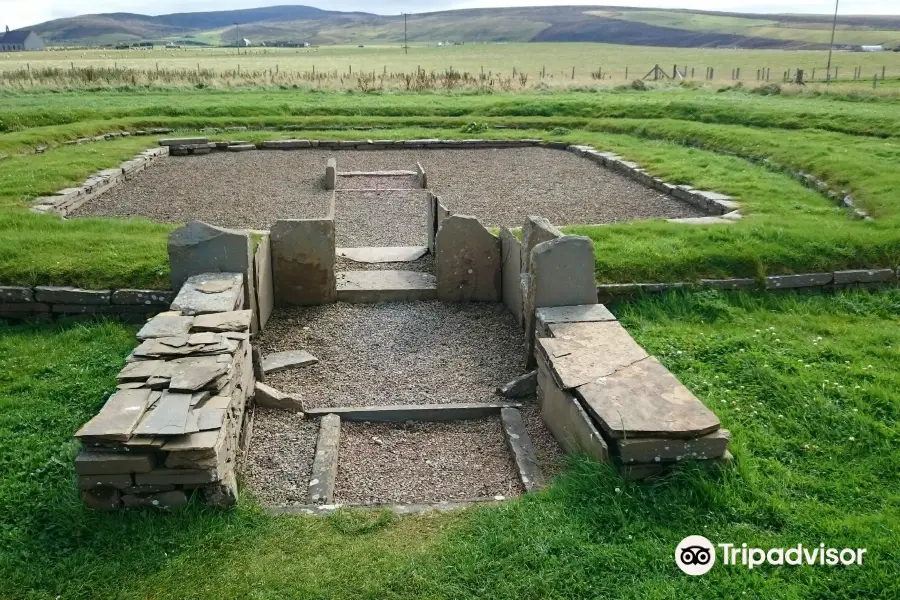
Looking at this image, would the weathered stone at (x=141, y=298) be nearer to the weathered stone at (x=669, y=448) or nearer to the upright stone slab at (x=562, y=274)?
the upright stone slab at (x=562, y=274)

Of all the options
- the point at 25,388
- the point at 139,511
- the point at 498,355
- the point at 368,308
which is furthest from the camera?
the point at 368,308

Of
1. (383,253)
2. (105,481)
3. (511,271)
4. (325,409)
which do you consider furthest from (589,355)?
(383,253)

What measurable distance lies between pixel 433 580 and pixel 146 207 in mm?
10706

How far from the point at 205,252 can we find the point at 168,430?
303cm

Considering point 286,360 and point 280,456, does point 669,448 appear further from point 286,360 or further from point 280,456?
point 286,360

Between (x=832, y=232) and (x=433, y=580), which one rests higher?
(x=832, y=232)

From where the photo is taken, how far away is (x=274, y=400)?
6223mm

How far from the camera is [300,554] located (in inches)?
164

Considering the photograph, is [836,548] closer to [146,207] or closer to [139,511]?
[139,511]

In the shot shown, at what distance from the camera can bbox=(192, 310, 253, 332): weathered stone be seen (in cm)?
583

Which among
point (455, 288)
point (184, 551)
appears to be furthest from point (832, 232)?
point (184, 551)

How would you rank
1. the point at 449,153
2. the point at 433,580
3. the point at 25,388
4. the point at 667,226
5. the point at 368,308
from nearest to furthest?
the point at 433,580, the point at 25,388, the point at 368,308, the point at 667,226, the point at 449,153

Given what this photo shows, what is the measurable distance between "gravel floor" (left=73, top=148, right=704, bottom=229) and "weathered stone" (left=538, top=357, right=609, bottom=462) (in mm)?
5986

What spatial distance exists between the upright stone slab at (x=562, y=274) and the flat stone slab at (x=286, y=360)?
2217 millimetres
